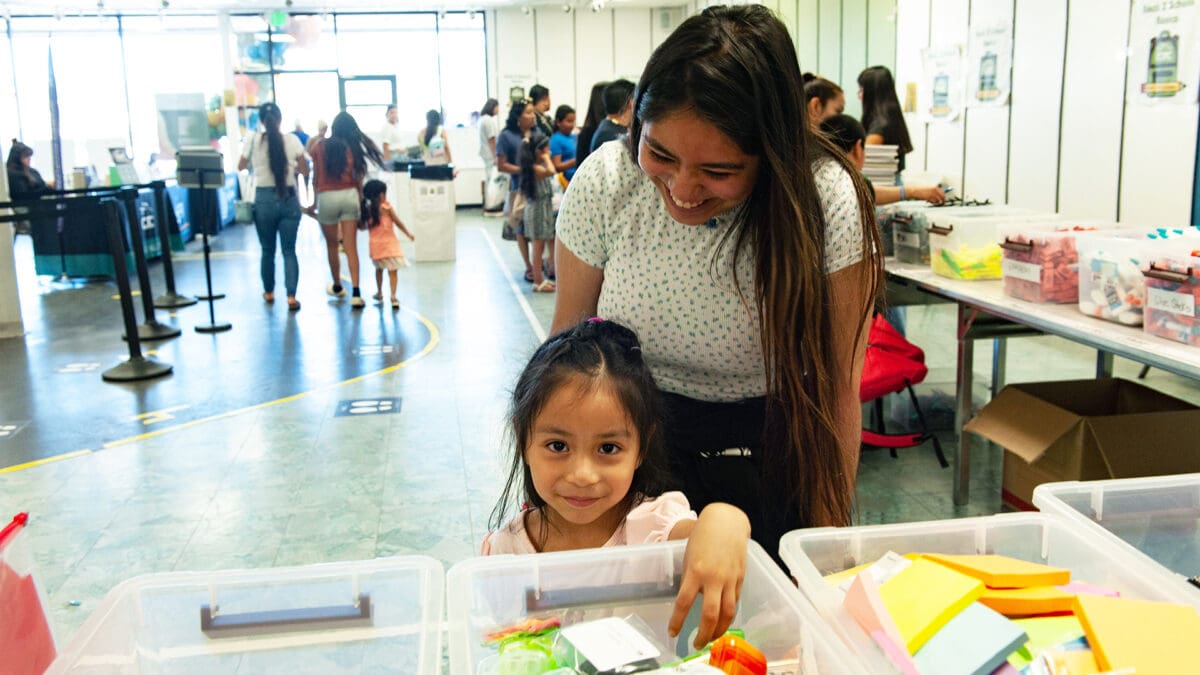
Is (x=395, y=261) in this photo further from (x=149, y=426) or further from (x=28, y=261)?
(x=28, y=261)

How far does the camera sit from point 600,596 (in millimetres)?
1064

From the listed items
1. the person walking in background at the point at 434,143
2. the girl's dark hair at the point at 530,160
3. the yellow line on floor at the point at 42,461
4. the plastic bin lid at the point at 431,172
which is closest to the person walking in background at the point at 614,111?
the girl's dark hair at the point at 530,160

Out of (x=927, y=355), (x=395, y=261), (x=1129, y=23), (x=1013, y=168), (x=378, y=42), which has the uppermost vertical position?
(x=378, y=42)

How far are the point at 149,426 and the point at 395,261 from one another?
325 cm

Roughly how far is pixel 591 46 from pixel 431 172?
8.10 metres

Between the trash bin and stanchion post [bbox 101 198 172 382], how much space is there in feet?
15.8

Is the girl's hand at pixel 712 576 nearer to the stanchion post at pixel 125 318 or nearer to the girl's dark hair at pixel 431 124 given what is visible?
the stanchion post at pixel 125 318

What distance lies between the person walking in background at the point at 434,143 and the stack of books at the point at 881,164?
9.99 meters

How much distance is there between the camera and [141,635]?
1036mm

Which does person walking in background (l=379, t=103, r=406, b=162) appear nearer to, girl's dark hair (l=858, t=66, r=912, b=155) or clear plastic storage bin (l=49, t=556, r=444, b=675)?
girl's dark hair (l=858, t=66, r=912, b=155)

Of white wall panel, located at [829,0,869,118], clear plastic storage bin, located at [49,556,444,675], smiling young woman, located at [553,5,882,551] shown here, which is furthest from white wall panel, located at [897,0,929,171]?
clear plastic storage bin, located at [49,556,444,675]

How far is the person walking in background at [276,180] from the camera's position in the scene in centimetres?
777

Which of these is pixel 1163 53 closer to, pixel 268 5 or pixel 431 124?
pixel 431 124

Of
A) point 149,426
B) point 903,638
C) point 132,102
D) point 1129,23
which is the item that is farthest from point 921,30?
point 132,102
